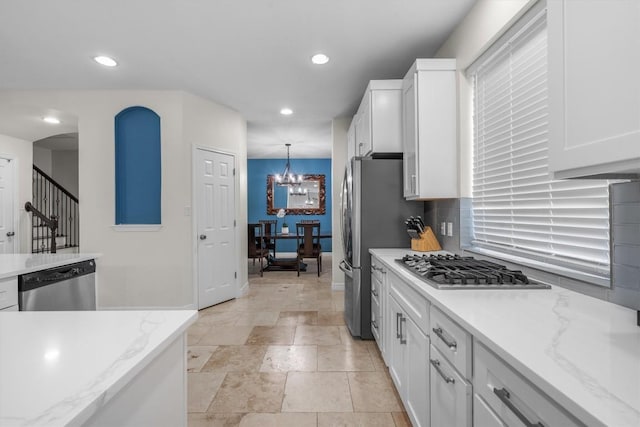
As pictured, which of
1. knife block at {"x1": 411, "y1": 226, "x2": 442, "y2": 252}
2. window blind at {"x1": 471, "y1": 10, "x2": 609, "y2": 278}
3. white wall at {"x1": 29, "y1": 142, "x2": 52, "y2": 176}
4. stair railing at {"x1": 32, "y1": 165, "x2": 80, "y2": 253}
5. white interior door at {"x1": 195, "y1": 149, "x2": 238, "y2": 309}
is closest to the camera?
window blind at {"x1": 471, "y1": 10, "x2": 609, "y2": 278}

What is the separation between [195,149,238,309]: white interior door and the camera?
396 cm

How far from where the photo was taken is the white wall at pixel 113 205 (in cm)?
372

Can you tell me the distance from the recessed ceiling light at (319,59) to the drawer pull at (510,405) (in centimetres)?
286

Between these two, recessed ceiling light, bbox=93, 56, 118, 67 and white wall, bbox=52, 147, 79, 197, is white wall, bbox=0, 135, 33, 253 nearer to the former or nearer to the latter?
white wall, bbox=52, 147, 79, 197

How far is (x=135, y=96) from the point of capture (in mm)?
3729

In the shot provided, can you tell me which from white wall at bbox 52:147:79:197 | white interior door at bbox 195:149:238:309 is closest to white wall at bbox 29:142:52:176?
white wall at bbox 52:147:79:197

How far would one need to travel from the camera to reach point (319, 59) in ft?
9.84

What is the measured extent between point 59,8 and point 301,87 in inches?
85.4

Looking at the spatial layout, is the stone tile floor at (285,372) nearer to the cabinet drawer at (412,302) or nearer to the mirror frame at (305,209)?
the cabinet drawer at (412,302)

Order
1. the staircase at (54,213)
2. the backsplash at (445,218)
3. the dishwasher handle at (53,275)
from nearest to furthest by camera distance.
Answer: the dishwasher handle at (53,275)
the backsplash at (445,218)
the staircase at (54,213)

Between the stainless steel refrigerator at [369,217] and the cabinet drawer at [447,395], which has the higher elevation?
the stainless steel refrigerator at [369,217]

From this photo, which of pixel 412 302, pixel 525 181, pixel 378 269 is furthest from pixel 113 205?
pixel 525 181

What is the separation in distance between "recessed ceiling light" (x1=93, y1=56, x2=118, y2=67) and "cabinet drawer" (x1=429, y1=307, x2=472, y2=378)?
3.49 m

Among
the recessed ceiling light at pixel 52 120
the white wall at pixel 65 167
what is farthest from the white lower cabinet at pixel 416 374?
the white wall at pixel 65 167
